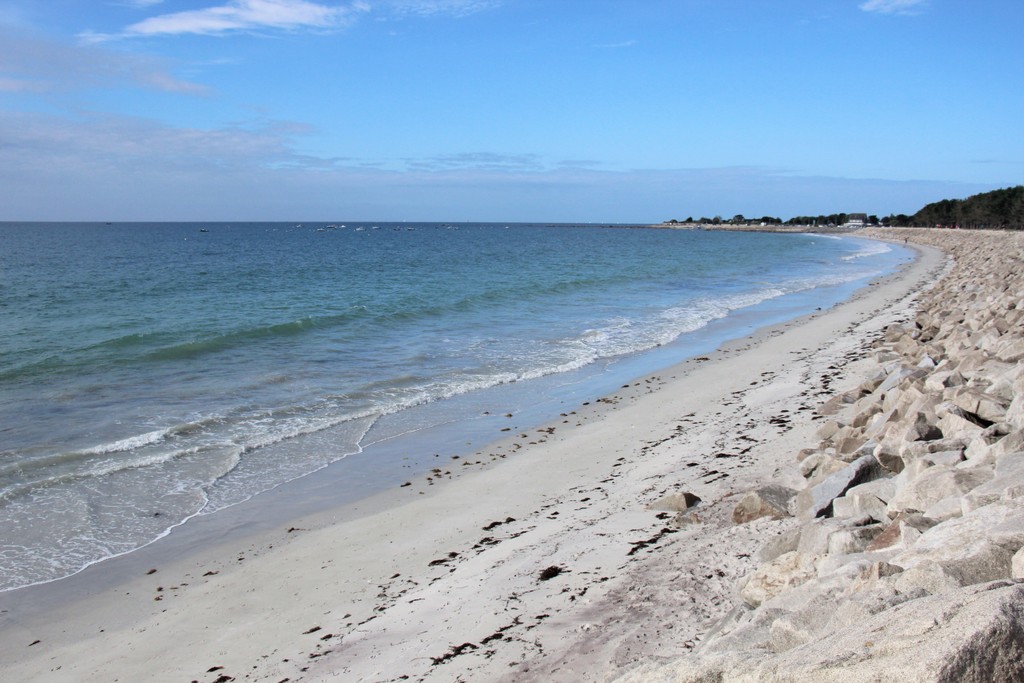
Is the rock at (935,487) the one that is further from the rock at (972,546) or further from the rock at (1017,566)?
the rock at (1017,566)

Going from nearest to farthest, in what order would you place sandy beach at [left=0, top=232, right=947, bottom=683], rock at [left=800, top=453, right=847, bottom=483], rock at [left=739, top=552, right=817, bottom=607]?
rock at [left=739, top=552, right=817, bottom=607] < sandy beach at [left=0, top=232, right=947, bottom=683] < rock at [left=800, top=453, right=847, bottom=483]

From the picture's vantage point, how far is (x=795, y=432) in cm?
920

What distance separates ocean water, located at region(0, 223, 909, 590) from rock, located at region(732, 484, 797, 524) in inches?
217

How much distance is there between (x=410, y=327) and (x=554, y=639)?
57.1ft

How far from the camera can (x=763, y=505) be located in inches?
232

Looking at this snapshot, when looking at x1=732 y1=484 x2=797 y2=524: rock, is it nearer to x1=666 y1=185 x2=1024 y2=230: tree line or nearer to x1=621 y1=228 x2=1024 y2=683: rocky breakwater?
x1=621 y1=228 x2=1024 y2=683: rocky breakwater

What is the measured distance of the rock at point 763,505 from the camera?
5852mm

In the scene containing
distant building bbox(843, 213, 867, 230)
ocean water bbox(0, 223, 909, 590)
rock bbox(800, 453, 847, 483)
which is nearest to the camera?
rock bbox(800, 453, 847, 483)

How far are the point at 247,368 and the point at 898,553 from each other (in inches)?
549

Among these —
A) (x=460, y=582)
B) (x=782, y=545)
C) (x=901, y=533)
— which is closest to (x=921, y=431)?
(x=782, y=545)

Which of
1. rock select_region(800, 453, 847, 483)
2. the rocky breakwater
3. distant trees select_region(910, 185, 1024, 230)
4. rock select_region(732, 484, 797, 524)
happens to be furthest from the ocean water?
distant trees select_region(910, 185, 1024, 230)

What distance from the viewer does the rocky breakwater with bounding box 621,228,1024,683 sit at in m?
2.33

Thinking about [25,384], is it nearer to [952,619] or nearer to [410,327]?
[410,327]

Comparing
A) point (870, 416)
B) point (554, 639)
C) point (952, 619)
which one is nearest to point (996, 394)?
point (870, 416)
